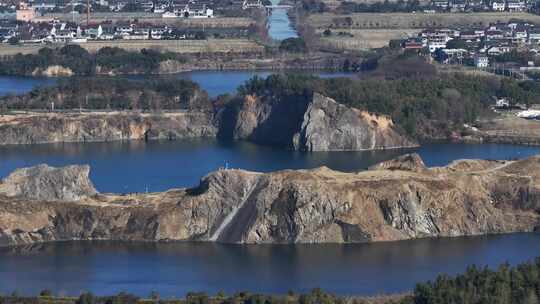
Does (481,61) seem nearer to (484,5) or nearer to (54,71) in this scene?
(54,71)

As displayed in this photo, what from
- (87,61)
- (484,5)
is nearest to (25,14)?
(87,61)

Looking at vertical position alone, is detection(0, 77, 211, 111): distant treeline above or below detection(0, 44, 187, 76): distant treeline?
above

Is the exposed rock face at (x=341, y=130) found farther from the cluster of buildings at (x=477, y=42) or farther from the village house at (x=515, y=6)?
the village house at (x=515, y=6)

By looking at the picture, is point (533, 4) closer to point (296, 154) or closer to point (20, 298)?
point (296, 154)

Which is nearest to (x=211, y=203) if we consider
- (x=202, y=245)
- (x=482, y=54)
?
(x=202, y=245)

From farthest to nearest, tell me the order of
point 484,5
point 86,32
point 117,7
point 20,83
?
point 117,7 → point 484,5 → point 86,32 → point 20,83

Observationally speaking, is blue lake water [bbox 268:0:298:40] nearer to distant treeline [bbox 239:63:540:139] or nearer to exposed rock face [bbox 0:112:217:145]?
distant treeline [bbox 239:63:540:139]

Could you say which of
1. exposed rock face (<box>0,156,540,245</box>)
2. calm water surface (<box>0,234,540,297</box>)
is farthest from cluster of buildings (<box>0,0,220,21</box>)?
calm water surface (<box>0,234,540,297</box>)
